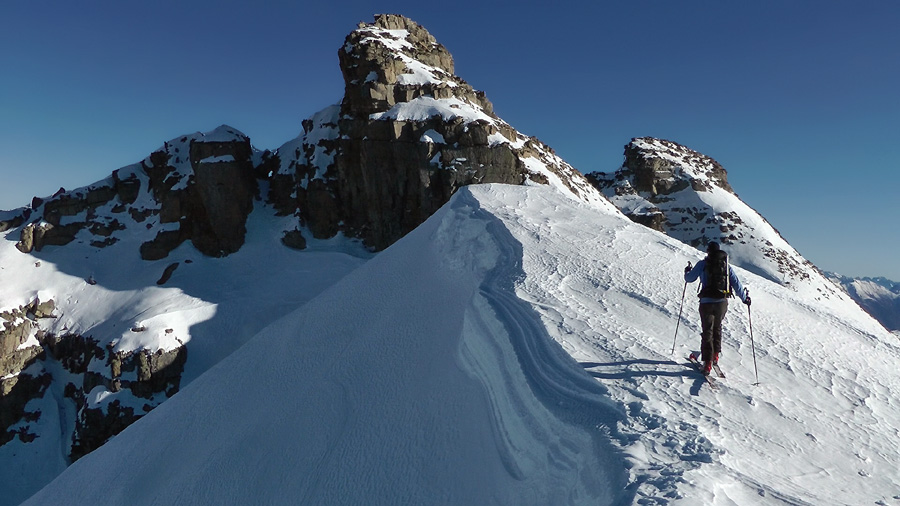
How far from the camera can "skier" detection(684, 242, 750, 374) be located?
19.8ft

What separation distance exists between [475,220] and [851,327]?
8758 millimetres

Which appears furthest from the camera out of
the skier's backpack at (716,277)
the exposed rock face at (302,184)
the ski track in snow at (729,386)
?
the exposed rock face at (302,184)

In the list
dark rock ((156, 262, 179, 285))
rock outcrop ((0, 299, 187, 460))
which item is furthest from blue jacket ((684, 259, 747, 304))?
dark rock ((156, 262, 179, 285))

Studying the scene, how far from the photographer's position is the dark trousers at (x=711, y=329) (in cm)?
590

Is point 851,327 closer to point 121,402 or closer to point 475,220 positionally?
point 475,220

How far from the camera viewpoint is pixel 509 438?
5.21 m

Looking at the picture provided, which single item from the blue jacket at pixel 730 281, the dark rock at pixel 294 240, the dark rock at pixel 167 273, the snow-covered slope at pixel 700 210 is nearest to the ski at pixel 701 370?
the blue jacket at pixel 730 281

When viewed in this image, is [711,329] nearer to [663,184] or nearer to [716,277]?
[716,277]

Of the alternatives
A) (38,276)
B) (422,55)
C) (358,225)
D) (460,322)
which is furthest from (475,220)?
(38,276)

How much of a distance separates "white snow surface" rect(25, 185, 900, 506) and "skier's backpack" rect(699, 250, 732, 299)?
95cm

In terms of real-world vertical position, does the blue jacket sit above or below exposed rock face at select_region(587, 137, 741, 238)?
below

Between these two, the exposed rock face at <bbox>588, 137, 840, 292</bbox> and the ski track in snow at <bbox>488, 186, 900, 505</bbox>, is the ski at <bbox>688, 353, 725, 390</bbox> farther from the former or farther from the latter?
the exposed rock face at <bbox>588, 137, 840, 292</bbox>

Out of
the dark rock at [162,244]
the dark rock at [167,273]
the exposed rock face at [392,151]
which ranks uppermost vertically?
the exposed rock face at [392,151]

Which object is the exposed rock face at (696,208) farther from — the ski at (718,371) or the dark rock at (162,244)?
the ski at (718,371)
